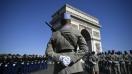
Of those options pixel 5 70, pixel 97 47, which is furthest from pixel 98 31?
pixel 5 70

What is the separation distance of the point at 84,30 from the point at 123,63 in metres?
15.1

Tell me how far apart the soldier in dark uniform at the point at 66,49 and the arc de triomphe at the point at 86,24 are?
61.5ft

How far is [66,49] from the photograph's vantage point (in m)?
2.13

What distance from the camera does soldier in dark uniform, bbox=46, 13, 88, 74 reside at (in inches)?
79.3

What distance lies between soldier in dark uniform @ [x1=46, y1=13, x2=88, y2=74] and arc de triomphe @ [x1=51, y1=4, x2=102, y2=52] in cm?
1876

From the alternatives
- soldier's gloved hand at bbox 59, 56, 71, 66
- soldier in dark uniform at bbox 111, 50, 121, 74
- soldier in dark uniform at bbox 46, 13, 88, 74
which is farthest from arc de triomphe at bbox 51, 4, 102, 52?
soldier's gloved hand at bbox 59, 56, 71, 66

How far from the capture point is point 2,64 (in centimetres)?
846

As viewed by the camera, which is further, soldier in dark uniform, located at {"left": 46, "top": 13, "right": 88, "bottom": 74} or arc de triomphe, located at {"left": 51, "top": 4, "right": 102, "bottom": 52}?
arc de triomphe, located at {"left": 51, "top": 4, "right": 102, "bottom": 52}

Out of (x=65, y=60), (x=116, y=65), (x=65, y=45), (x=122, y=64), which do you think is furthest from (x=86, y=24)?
(x=65, y=60)

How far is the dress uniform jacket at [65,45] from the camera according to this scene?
2.05m

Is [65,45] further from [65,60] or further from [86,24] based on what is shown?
[86,24]

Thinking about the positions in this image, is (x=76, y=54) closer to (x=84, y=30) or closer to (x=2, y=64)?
(x=2, y=64)

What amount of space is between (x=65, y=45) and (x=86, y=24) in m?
22.0

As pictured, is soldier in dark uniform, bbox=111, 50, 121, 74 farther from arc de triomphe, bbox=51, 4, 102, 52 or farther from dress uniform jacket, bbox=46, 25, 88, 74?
arc de triomphe, bbox=51, 4, 102, 52
